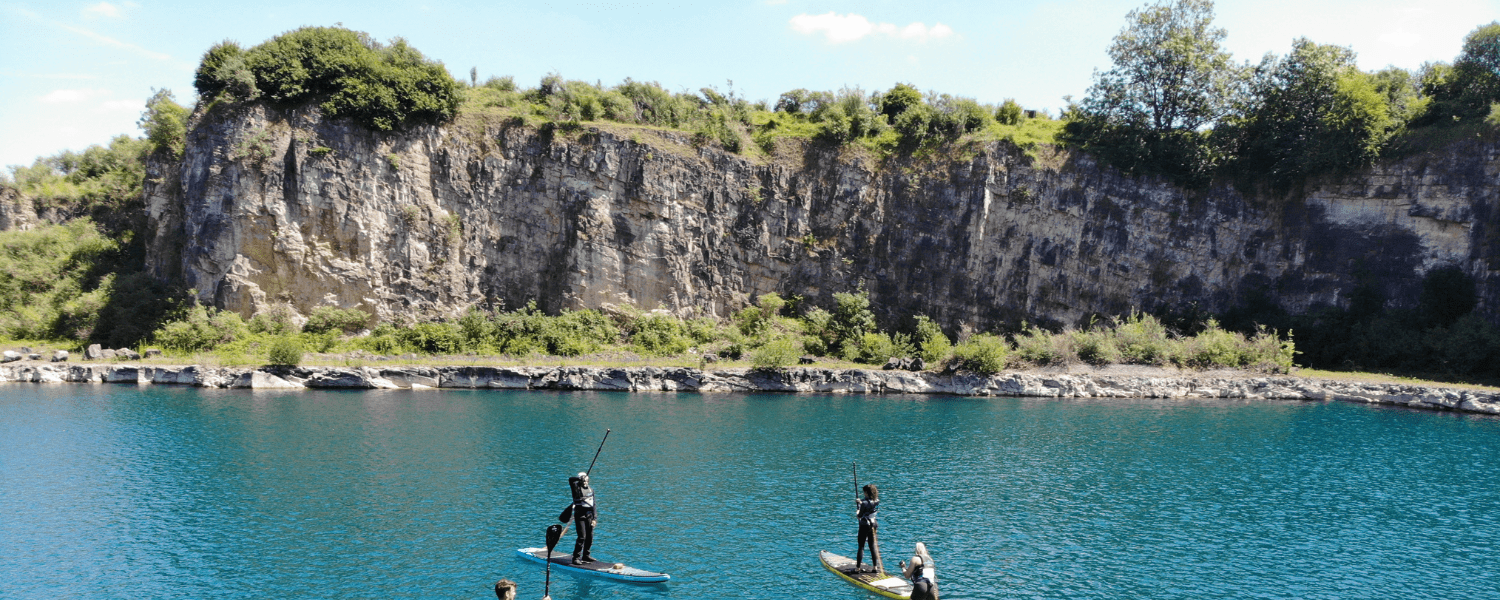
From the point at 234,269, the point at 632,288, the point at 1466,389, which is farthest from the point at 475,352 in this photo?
the point at 1466,389

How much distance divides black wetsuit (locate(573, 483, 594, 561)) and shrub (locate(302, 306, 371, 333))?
34.7m

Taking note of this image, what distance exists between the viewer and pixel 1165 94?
171 feet

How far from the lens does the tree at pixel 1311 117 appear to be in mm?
46969

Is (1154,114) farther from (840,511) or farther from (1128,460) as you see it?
(840,511)

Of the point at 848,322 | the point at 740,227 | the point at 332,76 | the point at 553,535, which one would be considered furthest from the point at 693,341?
the point at 553,535

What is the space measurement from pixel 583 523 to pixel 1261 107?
52.4m

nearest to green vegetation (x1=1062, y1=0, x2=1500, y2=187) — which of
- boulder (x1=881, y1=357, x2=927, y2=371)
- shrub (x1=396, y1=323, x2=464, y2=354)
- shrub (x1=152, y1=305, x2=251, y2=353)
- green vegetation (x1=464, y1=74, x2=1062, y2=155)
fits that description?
green vegetation (x1=464, y1=74, x2=1062, y2=155)


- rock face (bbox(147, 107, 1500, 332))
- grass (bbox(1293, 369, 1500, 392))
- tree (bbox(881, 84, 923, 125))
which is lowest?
grass (bbox(1293, 369, 1500, 392))

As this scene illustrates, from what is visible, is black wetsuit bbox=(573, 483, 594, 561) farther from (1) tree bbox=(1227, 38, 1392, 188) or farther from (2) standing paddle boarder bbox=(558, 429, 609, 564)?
(1) tree bbox=(1227, 38, 1392, 188)

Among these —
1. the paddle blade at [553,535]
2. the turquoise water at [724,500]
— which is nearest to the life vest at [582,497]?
the paddle blade at [553,535]

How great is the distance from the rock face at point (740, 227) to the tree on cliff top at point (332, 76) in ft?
4.55

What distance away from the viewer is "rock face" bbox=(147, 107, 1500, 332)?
46.2 m

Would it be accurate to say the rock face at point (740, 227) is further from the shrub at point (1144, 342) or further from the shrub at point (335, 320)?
the shrub at point (1144, 342)

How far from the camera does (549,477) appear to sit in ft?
73.9
